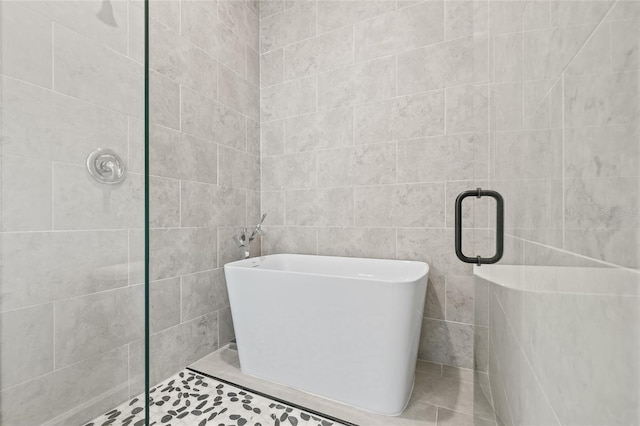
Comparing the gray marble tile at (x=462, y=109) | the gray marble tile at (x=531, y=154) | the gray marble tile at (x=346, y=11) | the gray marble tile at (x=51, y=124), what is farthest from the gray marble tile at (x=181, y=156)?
the gray marble tile at (x=531, y=154)

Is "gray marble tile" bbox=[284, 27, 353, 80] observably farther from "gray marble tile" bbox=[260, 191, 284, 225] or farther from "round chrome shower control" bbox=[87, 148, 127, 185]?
Result: "round chrome shower control" bbox=[87, 148, 127, 185]

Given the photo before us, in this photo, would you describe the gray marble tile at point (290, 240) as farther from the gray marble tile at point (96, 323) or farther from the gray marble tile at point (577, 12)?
the gray marble tile at point (577, 12)

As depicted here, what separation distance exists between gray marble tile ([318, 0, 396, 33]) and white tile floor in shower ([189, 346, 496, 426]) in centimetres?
215

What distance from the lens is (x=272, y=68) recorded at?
2348 mm

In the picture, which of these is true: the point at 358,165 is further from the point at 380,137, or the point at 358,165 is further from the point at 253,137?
the point at 253,137

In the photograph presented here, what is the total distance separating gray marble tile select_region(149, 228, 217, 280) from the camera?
1.61 m

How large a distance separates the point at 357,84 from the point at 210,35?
3.26ft

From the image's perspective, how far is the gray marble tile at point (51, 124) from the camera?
0.54 m

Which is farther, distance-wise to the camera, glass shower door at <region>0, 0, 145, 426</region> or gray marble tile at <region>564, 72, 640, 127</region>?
glass shower door at <region>0, 0, 145, 426</region>

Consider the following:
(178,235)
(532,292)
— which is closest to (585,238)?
(532,292)

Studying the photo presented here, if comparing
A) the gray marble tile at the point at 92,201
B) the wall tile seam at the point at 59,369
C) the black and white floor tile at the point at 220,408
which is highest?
the gray marble tile at the point at 92,201

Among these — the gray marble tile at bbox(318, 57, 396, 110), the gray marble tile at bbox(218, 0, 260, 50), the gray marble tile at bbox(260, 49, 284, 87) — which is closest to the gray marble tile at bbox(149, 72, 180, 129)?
the gray marble tile at bbox(218, 0, 260, 50)

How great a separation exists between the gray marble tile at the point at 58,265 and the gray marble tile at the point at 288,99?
1.82m

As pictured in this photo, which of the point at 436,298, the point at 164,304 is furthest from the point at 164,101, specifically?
the point at 436,298
